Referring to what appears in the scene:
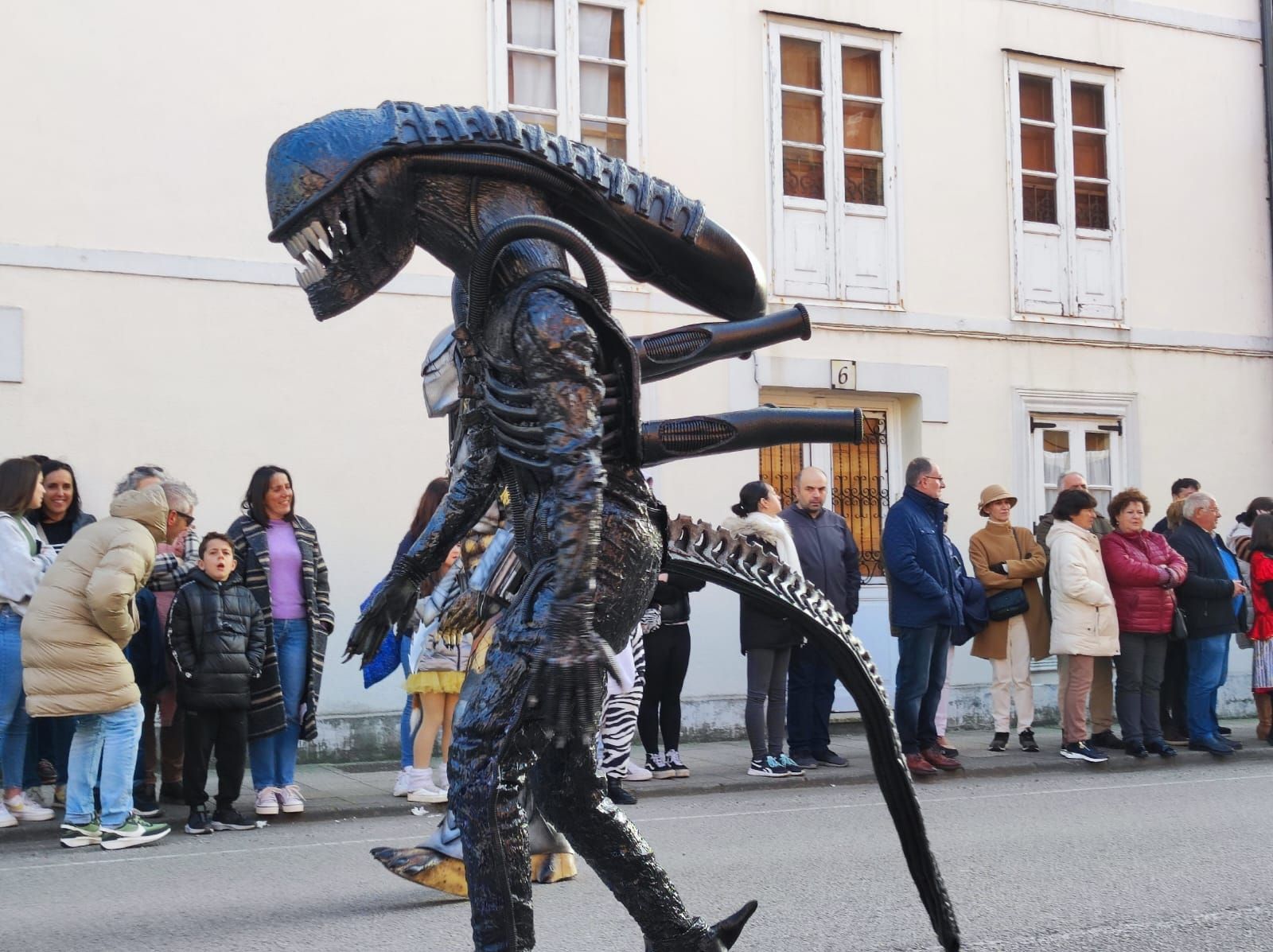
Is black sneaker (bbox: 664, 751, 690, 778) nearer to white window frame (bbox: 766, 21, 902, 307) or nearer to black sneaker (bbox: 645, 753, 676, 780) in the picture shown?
black sneaker (bbox: 645, 753, 676, 780)

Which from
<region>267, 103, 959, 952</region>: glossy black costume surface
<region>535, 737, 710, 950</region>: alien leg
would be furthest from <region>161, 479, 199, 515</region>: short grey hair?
<region>535, 737, 710, 950</region>: alien leg

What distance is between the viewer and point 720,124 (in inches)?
578

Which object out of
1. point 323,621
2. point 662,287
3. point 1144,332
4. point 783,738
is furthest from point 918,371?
point 662,287

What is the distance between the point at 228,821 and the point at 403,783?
4.18 ft

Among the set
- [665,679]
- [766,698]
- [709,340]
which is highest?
[709,340]

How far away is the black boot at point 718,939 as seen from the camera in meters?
4.14

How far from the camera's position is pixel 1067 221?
1662 cm

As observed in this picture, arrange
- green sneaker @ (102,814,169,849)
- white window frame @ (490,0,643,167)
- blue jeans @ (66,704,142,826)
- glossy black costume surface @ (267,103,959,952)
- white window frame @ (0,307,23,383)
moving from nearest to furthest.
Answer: glossy black costume surface @ (267,103,959,952) < green sneaker @ (102,814,169,849) < blue jeans @ (66,704,142,826) < white window frame @ (0,307,23,383) < white window frame @ (490,0,643,167)

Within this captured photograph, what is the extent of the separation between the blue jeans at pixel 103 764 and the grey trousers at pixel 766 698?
4500mm

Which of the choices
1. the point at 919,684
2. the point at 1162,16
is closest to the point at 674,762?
the point at 919,684

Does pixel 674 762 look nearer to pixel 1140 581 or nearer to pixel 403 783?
pixel 403 783

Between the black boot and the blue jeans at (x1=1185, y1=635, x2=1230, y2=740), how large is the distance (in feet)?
31.5

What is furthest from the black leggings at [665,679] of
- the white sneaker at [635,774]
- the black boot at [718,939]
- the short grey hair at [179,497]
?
the black boot at [718,939]

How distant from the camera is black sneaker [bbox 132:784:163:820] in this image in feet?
31.1
